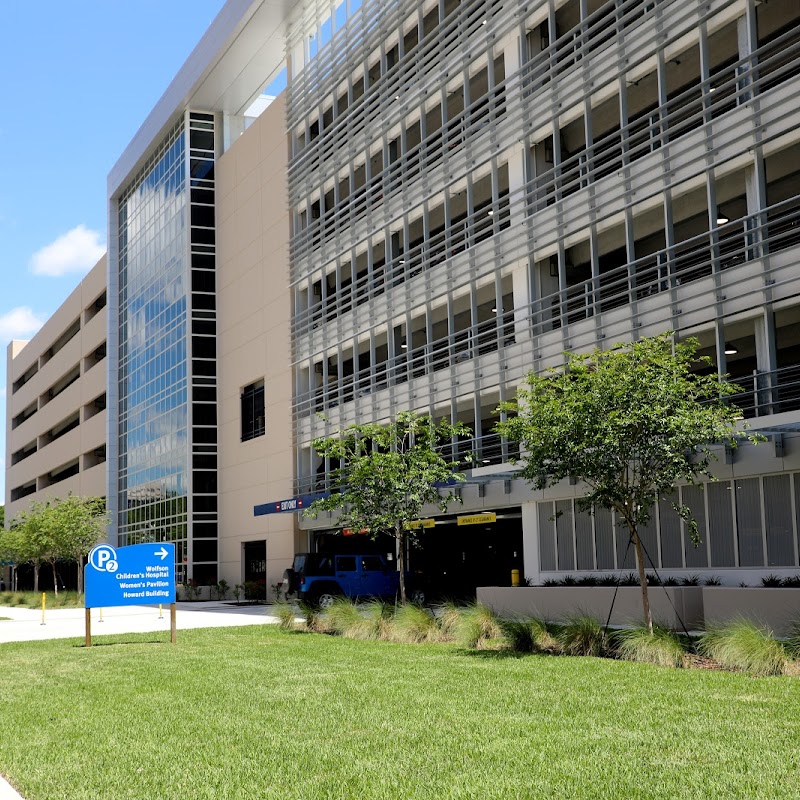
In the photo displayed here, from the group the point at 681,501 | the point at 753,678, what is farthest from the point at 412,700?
the point at 681,501

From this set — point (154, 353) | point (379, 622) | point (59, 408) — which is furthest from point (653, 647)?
point (59, 408)

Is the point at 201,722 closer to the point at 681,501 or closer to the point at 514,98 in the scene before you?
the point at 681,501

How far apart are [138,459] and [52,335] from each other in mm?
29389

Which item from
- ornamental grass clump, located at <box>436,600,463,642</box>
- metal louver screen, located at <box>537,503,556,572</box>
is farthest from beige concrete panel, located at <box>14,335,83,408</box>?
ornamental grass clump, located at <box>436,600,463,642</box>

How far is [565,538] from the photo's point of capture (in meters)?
27.1

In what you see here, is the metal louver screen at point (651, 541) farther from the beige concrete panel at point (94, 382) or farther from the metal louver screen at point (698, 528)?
the beige concrete panel at point (94, 382)

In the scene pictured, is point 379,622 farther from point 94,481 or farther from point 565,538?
point 94,481

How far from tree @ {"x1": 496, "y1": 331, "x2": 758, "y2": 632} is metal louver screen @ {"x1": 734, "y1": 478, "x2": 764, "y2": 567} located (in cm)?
473

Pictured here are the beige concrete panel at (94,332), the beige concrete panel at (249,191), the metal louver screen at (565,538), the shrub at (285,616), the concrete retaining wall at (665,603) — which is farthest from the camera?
the beige concrete panel at (94,332)

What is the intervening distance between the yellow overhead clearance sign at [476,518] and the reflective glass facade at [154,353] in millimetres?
22439

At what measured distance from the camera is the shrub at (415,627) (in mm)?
19859

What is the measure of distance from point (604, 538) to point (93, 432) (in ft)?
163

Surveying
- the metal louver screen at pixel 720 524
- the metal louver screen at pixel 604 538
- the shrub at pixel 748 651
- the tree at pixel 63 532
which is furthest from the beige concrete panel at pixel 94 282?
the shrub at pixel 748 651

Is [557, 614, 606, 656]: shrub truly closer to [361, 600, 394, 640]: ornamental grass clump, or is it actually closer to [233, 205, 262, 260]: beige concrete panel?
[361, 600, 394, 640]: ornamental grass clump
